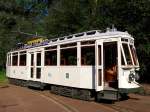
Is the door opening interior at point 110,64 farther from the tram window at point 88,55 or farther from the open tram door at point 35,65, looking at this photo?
the open tram door at point 35,65

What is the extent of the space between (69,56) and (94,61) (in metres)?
2.30

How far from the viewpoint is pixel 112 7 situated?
1155 inches

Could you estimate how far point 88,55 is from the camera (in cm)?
1834

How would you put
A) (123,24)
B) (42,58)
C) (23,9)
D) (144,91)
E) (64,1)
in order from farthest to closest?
(23,9) → (64,1) → (123,24) → (42,58) → (144,91)

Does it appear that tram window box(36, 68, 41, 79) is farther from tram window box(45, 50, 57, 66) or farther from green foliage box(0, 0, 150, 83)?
green foliage box(0, 0, 150, 83)

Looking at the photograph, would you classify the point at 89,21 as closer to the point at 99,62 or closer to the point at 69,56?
the point at 69,56

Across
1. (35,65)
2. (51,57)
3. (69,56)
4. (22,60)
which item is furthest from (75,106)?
(22,60)

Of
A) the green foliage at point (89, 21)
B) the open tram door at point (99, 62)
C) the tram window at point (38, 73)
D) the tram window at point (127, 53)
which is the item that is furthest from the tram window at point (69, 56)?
the green foliage at point (89, 21)

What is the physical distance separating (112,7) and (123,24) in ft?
5.87

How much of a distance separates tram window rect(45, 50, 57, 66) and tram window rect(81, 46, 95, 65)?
11.2ft

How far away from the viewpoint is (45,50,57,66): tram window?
2194cm

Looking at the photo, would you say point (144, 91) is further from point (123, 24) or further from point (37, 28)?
point (37, 28)

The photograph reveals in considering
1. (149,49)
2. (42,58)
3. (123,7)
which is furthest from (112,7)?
(42,58)

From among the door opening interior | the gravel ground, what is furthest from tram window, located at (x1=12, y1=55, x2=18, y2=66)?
the door opening interior
